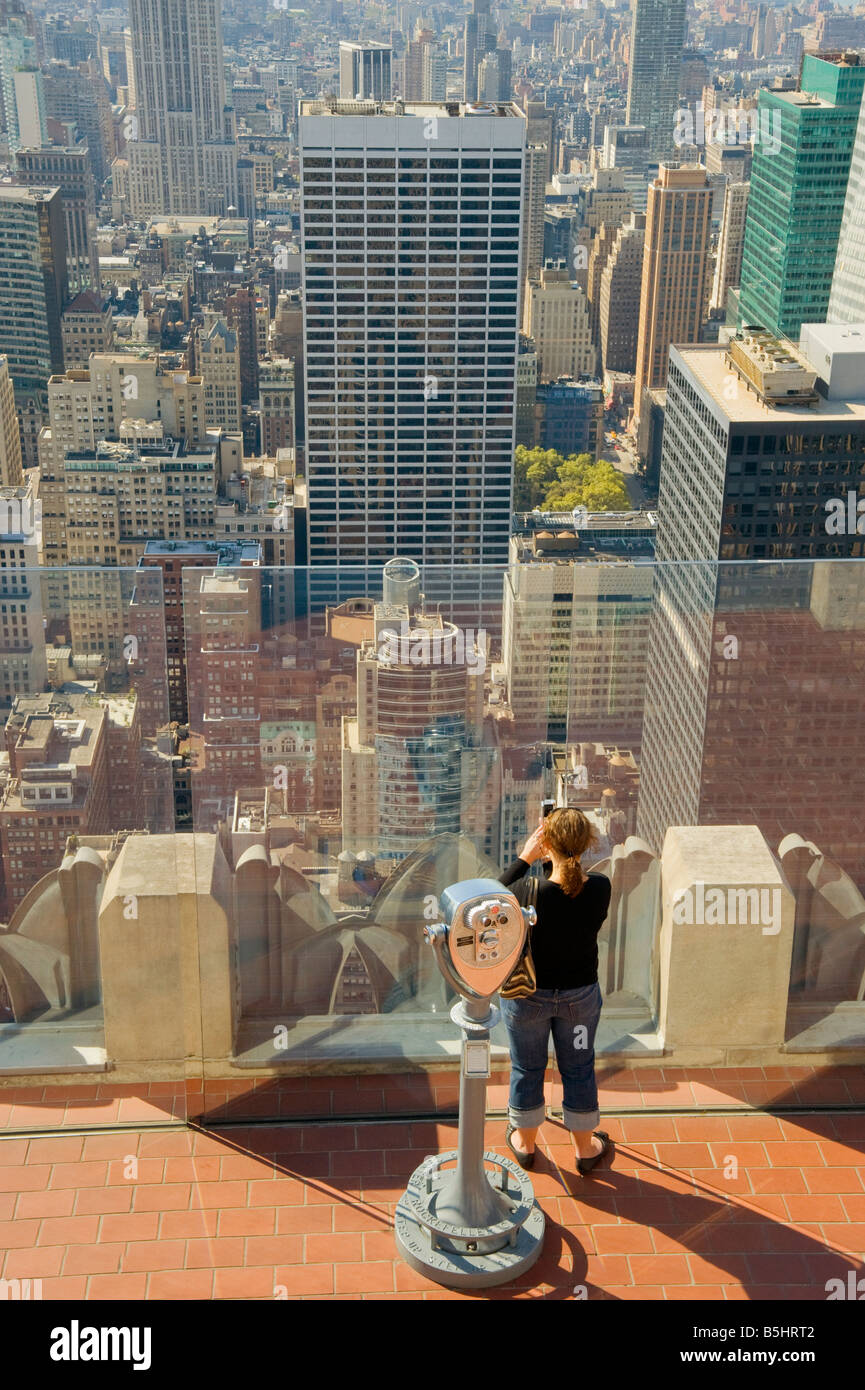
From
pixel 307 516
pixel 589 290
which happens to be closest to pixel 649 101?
pixel 589 290

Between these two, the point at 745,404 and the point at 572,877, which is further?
the point at 745,404

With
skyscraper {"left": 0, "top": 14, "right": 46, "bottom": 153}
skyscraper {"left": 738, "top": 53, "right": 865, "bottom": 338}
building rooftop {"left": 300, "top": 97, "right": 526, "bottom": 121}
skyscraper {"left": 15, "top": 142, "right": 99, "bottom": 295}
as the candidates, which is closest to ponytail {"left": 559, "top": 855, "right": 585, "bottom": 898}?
building rooftop {"left": 300, "top": 97, "right": 526, "bottom": 121}

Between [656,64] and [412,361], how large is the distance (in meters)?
71.7

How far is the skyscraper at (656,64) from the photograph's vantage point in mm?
118812

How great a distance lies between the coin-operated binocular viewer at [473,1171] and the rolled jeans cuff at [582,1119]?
189 mm

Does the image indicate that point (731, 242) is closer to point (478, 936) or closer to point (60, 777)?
point (60, 777)

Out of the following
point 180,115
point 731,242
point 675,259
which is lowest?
point 675,259

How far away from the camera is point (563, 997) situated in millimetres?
3752

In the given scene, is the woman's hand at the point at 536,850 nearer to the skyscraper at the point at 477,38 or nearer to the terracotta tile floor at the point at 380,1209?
the terracotta tile floor at the point at 380,1209

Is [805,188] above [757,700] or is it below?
below

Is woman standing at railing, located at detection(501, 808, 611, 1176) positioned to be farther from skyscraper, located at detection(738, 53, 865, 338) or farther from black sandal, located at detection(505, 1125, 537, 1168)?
skyscraper, located at detection(738, 53, 865, 338)

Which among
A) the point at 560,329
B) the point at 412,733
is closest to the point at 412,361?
the point at 560,329

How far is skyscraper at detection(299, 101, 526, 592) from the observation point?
58625 mm
